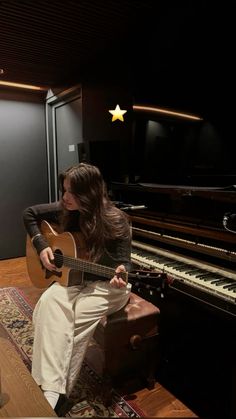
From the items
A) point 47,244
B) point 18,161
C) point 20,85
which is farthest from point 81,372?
point 20,85

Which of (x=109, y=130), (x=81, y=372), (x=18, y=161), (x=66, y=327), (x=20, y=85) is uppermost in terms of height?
(x=20, y=85)

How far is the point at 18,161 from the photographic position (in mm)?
5098

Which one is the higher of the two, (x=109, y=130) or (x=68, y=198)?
(x=109, y=130)

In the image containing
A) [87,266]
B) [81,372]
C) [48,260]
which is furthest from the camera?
[81,372]

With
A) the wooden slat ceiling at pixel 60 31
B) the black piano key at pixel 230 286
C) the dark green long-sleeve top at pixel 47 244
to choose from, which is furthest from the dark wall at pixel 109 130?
the black piano key at pixel 230 286

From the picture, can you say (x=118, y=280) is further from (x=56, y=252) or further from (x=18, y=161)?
(x=18, y=161)

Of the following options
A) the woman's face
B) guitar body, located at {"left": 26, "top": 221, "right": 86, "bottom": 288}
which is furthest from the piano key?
the woman's face

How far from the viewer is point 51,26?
2951 millimetres

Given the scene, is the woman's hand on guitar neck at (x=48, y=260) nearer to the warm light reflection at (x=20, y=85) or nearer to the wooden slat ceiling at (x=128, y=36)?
the wooden slat ceiling at (x=128, y=36)

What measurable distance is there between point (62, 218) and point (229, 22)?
5.38 feet

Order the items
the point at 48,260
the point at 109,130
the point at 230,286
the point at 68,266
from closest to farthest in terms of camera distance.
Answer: the point at 230,286
the point at 68,266
the point at 48,260
the point at 109,130

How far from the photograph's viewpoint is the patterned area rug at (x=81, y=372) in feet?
6.31

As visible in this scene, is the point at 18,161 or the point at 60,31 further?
the point at 18,161

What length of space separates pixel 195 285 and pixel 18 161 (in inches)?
160
